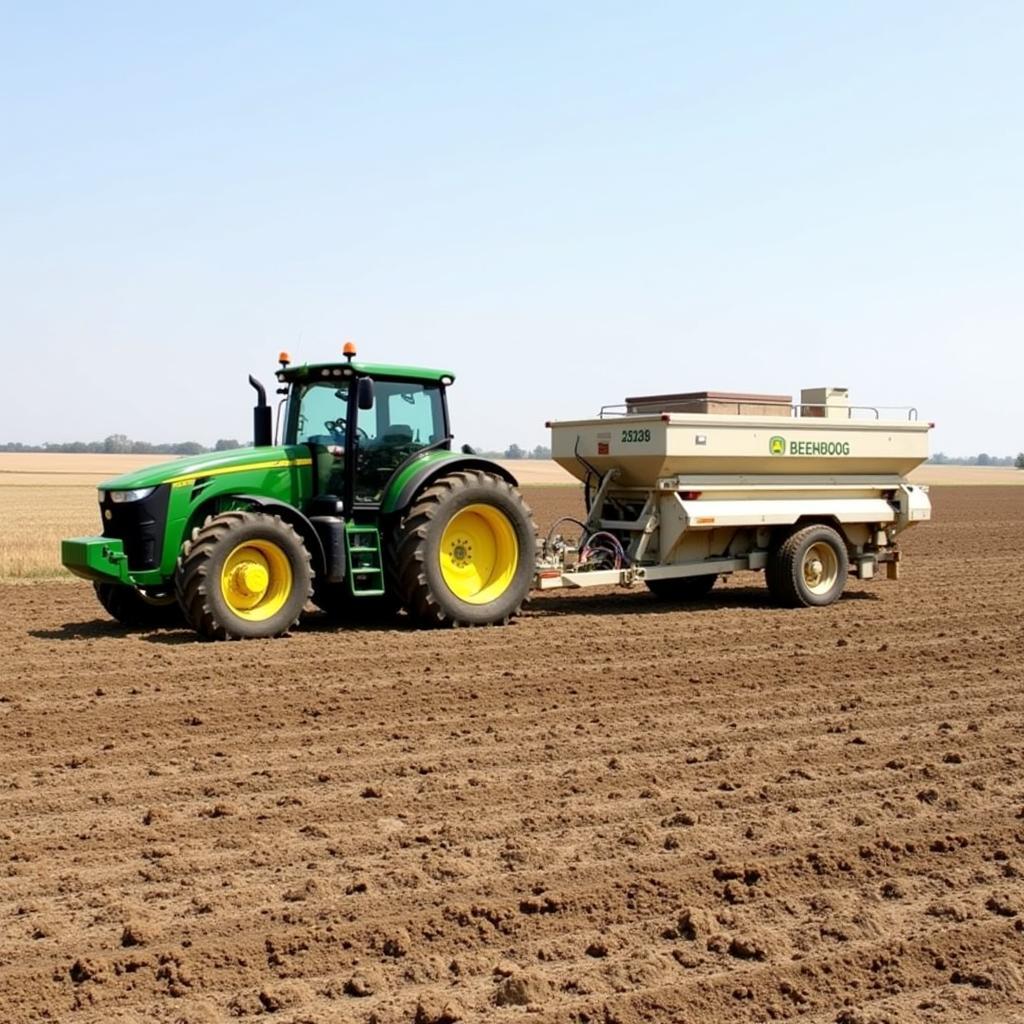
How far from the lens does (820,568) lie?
43.6 ft

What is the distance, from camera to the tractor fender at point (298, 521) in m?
10.3

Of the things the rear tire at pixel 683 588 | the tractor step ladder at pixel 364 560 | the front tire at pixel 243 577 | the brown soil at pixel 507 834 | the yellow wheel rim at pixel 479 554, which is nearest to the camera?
the brown soil at pixel 507 834

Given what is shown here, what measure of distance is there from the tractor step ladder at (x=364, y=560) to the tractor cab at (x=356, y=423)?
20 cm

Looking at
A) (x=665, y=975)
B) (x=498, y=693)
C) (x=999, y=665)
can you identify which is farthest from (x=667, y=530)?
(x=665, y=975)

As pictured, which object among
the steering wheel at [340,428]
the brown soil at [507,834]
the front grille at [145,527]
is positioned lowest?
the brown soil at [507,834]

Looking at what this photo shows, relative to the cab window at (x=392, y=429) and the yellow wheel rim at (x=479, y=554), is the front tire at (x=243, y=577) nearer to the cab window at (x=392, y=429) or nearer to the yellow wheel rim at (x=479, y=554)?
the cab window at (x=392, y=429)

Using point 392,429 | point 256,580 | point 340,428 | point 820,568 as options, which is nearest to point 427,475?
point 392,429

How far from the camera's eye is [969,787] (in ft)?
20.6

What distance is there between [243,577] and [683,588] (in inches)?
214

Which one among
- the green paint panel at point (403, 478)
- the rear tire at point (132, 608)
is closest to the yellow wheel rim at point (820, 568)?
the green paint panel at point (403, 478)

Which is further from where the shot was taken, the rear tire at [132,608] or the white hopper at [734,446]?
the white hopper at [734,446]

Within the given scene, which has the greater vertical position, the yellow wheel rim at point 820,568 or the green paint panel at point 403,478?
the green paint panel at point 403,478

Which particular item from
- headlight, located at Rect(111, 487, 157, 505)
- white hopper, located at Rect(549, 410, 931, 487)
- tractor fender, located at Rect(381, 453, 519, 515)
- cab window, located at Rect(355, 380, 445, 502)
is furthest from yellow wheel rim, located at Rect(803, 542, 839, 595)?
headlight, located at Rect(111, 487, 157, 505)

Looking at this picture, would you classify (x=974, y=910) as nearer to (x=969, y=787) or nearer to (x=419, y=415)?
(x=969, y=787)
